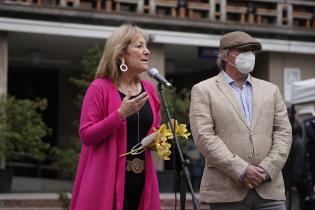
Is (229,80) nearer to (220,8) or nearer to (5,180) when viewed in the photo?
(5,180)

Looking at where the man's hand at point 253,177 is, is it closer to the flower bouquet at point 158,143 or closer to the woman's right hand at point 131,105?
the flower bouquet at point 158,143

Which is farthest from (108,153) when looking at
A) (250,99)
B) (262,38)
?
(262,38)

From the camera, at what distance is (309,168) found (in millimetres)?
11070

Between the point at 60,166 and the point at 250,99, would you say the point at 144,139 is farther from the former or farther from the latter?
the point at 60,166

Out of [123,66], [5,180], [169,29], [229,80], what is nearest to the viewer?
[123,66]

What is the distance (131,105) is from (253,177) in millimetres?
1044

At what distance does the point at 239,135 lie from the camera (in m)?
4.64

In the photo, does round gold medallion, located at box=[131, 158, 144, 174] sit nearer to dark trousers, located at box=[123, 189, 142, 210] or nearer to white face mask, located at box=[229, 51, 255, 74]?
dark trousers, located at box=[123, 189, 142, 210]

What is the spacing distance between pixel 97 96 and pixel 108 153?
39 centimetres

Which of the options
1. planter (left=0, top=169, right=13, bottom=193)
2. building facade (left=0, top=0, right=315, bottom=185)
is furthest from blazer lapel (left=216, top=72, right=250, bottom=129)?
building facade (left=0, top=0, right=315, bottom=185)

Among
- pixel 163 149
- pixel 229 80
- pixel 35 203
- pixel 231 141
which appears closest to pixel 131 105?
pixel 163 149

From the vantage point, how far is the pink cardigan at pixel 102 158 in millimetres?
4227

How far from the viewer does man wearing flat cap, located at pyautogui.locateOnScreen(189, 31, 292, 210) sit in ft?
15.0

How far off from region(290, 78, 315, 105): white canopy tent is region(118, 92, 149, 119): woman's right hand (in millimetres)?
5269
